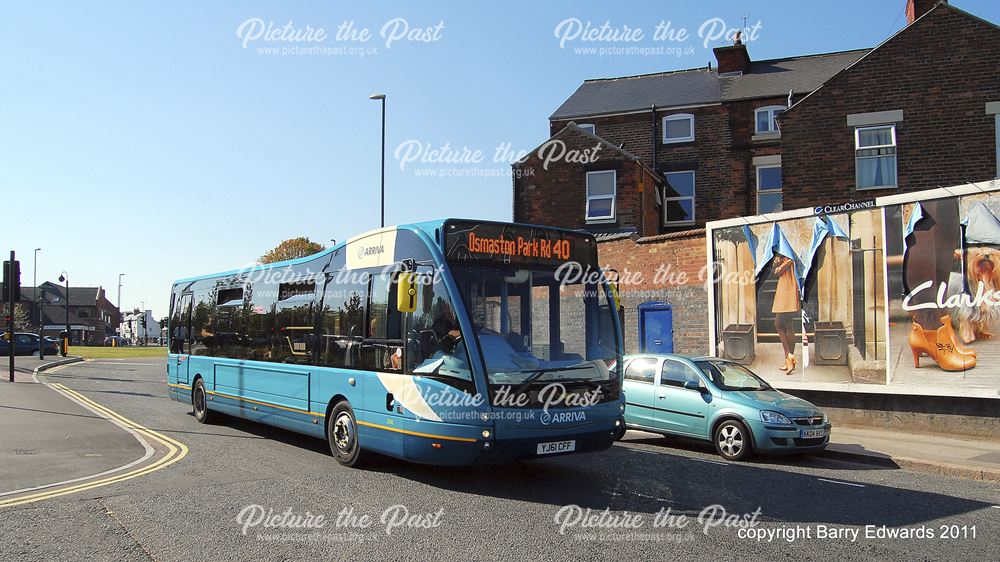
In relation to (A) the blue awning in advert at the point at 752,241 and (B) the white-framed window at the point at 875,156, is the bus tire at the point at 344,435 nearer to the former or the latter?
(A) the blue awning in advert at the point at 752,241

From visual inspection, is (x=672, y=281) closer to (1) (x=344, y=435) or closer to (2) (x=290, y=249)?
(1) (x=344, y=435)

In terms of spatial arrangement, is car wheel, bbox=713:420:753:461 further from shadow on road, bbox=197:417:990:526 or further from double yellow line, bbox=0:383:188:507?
double yellow line, bbox=0:383:188:507

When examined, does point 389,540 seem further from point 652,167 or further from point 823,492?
point 652,167

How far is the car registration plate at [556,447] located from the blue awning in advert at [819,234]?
8462 millimetres

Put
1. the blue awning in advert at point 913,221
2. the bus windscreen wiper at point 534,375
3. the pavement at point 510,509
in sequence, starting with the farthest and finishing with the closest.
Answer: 1. the blue awning in advert at point 913,221
2. the bus windscreen wiper at point 534,375
3. the pavement at point 510,509

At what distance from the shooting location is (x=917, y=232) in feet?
42.9

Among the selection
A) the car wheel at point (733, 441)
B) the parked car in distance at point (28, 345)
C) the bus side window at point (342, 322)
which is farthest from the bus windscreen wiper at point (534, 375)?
the parked car in distance at point (28, 345)

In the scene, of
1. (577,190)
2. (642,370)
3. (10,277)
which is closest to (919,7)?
(577,190)

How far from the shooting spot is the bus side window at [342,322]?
9508 mm

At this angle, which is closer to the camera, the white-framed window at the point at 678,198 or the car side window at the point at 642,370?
the car side window at the point at 642,370

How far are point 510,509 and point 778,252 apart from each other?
1015 centimetres

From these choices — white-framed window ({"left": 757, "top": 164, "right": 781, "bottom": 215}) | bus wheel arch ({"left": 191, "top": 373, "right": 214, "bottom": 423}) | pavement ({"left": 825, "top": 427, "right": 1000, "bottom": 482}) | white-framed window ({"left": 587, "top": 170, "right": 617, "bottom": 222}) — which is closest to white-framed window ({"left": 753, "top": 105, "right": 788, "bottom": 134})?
white-framed window ({"left": 757, "top": 164, "right": 781, "bottom": 215})

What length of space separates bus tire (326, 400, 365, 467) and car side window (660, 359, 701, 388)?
5.13 m

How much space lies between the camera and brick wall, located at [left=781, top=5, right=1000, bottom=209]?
18.3 meters
